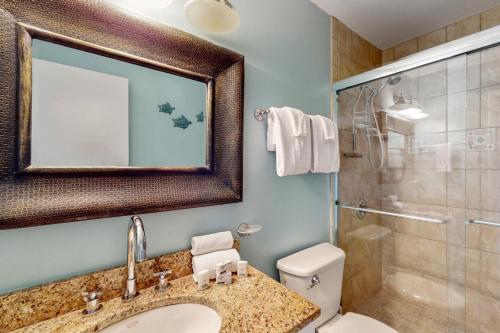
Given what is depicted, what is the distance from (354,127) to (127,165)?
1.55 m

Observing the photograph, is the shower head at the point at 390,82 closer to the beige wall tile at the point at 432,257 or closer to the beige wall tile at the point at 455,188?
the beige wall tile at the point at 455,188

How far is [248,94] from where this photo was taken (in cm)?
118

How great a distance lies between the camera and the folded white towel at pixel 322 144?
4.33 ft

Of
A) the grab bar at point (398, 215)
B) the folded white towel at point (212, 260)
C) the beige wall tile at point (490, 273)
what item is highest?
the grab bar at point (398, 215)

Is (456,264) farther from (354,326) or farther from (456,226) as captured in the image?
(354,326)

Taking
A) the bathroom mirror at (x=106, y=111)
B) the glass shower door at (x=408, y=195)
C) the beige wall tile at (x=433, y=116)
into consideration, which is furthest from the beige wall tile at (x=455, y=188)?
the bathroom mirror at (x=106, y=111)

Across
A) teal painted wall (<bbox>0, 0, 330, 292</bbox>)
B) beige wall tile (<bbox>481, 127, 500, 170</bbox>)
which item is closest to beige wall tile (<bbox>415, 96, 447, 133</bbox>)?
beige wall tile (<bbox>481, 127, 500, 170</bbox>)

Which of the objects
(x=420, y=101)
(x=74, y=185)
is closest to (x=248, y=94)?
(x=74, y=185)

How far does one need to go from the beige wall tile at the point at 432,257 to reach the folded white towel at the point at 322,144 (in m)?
0.96

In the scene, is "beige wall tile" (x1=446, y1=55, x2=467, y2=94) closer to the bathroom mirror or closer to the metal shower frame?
the metal shower frame

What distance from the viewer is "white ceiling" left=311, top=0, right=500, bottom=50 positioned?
60.4 inches

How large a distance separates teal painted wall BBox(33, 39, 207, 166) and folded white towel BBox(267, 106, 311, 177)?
0.38 m

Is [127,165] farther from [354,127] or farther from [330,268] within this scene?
[354,127]

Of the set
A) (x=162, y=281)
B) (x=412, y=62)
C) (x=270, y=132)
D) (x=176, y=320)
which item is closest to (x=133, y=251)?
(x=162, y=281)
